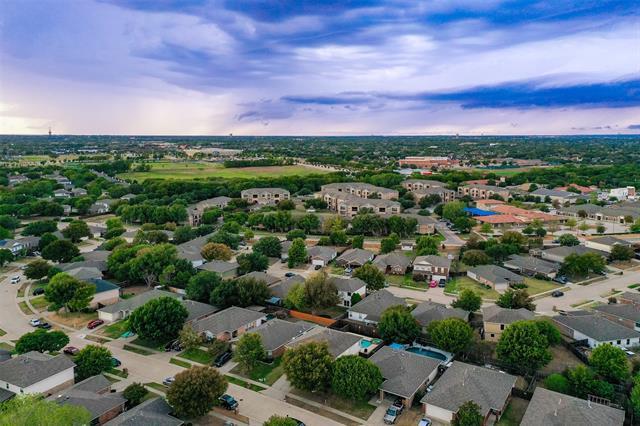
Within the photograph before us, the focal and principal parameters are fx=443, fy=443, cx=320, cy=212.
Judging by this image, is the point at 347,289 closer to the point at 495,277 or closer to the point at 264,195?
the point at 495,277

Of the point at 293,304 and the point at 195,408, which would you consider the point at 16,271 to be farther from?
the point at 195,408

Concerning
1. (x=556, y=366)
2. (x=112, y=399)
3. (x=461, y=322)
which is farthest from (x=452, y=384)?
(x=112, y=399)

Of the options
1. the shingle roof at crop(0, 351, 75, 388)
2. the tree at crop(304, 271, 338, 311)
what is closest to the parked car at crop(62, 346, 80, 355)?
the shingle roof at crop(0, 351, 75, 388)

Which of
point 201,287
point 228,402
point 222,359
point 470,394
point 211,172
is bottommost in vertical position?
point 222,359

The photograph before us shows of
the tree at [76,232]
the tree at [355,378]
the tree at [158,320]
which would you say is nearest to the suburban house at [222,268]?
the tree at [158,320]

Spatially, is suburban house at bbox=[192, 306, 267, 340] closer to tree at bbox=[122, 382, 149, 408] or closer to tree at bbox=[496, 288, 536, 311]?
tree at bbox=[122, 382, 149, 408]

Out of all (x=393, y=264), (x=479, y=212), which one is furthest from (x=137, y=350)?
(x=479, y=212)
